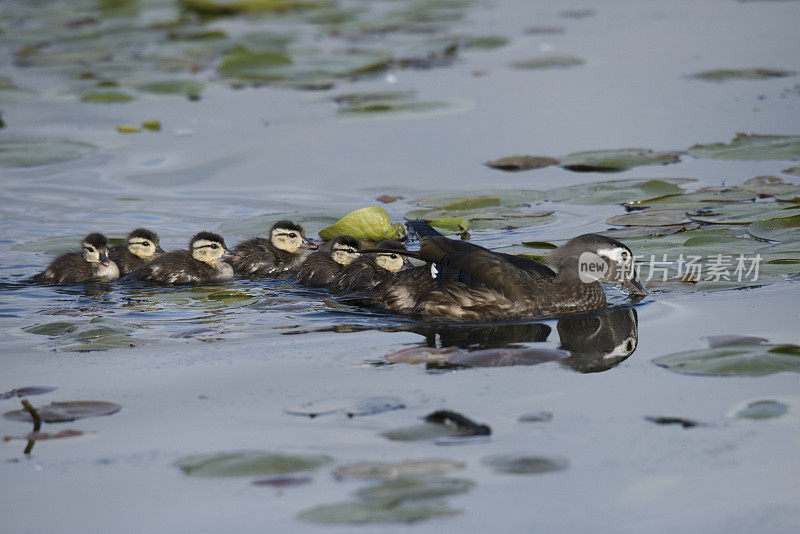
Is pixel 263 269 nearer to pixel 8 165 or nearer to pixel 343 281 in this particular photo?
pixel 343 281

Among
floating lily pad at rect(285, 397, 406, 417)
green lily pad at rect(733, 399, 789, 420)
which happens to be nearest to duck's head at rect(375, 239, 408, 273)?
floating lily pad at rect(285, 397, 406, 417)

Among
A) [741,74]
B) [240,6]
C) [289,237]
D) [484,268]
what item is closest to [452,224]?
[289,237]

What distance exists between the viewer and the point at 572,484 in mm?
4023

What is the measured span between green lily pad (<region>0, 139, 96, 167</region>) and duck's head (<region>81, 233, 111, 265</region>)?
10.00 ft

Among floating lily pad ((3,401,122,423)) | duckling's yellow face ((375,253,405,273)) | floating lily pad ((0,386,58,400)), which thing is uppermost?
duckling's yellow face ((375,253,405,273))

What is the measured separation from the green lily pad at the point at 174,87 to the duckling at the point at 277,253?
5.64 metres

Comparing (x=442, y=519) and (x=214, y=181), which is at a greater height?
(x=214, y=181)

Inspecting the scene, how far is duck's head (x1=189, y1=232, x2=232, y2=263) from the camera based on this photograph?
26.6 feet

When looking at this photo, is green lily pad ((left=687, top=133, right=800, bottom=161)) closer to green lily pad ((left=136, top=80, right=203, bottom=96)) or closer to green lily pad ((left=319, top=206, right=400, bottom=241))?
green lily pad ((left=319, top=206, right=400, bottom=241))

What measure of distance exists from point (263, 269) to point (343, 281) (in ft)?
2.78

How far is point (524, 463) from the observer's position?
4.18 m

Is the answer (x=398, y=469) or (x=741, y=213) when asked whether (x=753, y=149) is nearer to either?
(x=741, y=213)

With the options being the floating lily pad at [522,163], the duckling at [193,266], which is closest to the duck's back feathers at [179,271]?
the duckling at [193,266]

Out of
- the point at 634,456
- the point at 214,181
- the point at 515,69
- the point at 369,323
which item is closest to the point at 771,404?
the point at 634,456
